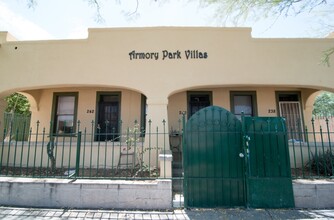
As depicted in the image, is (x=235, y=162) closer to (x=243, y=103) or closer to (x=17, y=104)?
(x=243, y=103)

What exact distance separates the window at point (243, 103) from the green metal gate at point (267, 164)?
4826 millimetres

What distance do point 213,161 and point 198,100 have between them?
5341 mm

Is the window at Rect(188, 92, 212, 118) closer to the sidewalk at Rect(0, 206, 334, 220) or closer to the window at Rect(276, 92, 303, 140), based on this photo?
the window at Rect(276, 92, 303, 140)

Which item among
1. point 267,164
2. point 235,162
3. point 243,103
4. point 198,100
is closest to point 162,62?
point 198,100

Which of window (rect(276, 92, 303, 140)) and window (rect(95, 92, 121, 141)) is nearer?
window (rect(95, 92, 121, 141))

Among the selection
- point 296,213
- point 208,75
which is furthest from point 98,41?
point 296,213

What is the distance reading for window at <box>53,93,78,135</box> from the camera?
33.3 feet

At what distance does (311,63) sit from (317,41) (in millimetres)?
974

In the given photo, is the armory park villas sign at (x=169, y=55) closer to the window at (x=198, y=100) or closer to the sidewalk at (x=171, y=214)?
the window at (x=198, y=100)

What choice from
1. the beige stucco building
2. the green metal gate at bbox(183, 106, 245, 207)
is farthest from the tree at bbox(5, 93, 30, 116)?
the green metal gate at bbox(183, 106, 245, 207)

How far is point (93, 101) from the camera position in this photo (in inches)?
400

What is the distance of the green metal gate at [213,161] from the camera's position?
4.90 metres

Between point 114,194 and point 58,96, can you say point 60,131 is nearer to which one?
point 58,96

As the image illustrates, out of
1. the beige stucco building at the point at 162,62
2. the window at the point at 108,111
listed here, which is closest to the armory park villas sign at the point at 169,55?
the beige stucco building at the point at 162,62
